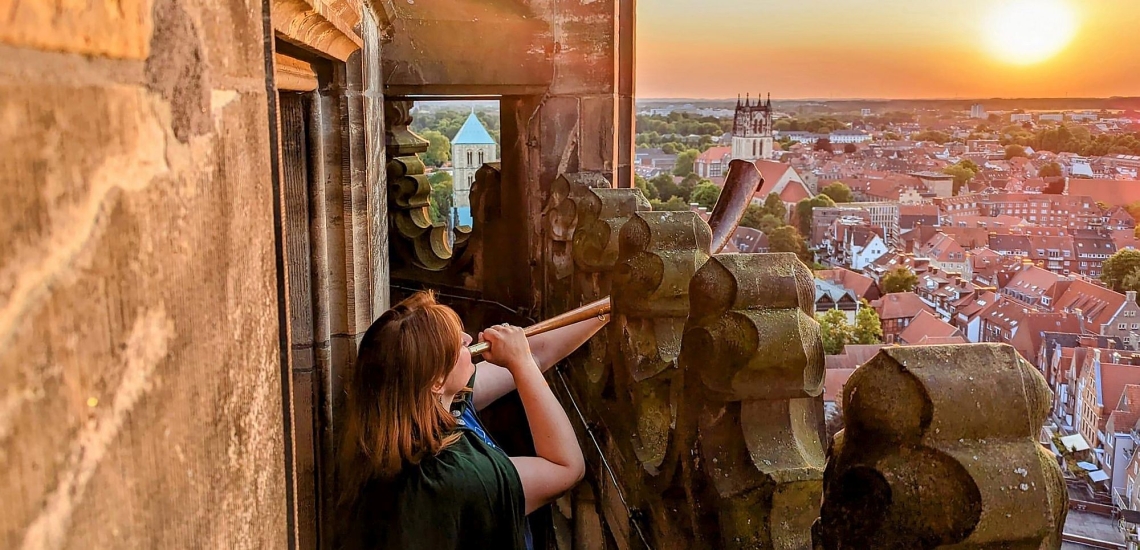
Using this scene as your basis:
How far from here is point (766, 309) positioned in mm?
1381

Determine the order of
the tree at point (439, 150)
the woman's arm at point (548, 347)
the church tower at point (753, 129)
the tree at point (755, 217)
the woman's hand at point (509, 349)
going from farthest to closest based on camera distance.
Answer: the tree at point (439, 150) → the church tower at point (753, 129) → the tree at point (755, 217) → the woman's arm at point (548, 347) → the woman's hand at point (509, 349)

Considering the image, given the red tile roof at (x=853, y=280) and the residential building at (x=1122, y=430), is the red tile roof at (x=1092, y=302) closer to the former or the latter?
the residential building at (x=1122, y=430)

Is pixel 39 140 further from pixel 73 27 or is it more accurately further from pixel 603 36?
pixel 603 36

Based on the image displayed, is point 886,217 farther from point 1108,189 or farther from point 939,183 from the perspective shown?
point 1108,189

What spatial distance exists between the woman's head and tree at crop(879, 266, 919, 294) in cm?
826

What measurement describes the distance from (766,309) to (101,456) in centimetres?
105

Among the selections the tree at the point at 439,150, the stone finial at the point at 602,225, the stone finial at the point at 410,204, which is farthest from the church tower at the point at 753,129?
the stone finial at the point at 602,225

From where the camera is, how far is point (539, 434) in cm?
217

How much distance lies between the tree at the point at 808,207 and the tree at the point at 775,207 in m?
0.22

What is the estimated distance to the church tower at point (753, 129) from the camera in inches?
660

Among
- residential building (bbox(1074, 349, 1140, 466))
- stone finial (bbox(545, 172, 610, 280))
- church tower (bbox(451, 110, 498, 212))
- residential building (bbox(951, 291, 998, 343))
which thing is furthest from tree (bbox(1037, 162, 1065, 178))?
church tower (bbox(451, 110, 498, 212))

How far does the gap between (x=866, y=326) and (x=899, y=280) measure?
1660 millimetres

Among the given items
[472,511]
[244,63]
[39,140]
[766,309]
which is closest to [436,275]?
[472,511]

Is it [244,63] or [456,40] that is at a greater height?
[456,40]
